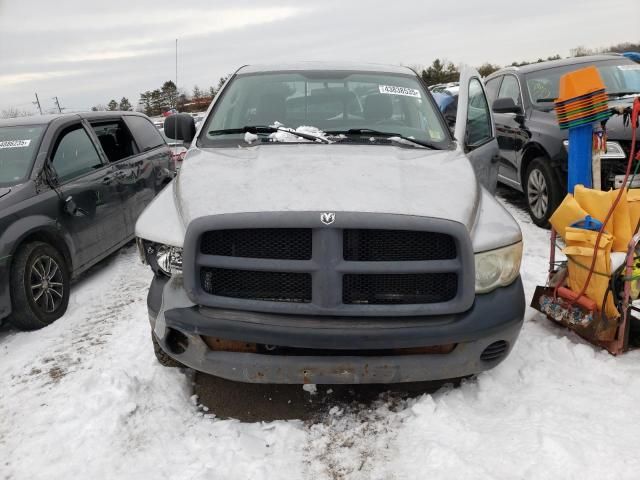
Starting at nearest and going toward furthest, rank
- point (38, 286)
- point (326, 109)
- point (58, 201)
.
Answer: point (326, 109)
point (38, 286)
point (58, 201)

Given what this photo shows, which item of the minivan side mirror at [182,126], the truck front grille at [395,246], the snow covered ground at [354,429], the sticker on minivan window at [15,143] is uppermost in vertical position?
the minivan side mirror at [182,126]

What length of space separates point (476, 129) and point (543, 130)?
8.52 ft

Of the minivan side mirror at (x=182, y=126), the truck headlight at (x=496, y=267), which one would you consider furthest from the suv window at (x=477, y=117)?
the minivan side mirror at (x=182, y=126)

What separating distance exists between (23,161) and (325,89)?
2.81 metres

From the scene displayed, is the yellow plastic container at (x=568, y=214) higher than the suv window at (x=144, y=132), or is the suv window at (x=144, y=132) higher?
the suv window at (x=144, y=132)

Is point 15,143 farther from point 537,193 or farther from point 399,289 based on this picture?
point 537,193

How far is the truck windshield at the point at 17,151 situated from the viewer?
14.7 feet

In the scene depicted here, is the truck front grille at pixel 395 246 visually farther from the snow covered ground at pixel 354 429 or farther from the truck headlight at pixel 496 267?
the snow covered ground at pixel 354 429

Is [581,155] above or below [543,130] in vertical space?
below

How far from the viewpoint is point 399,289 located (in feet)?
8.32

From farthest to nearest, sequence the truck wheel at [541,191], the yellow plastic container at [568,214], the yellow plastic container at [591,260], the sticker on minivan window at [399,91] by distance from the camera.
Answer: the truck wheel at [541,191]
the sticker on minivan window at [399,91]
the yellow plastic container at [568,214]
the yellow plastic container at [591,260]

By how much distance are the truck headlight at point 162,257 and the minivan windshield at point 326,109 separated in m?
1.05

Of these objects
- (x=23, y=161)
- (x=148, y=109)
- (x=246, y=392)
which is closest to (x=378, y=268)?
(x=246, y=392)

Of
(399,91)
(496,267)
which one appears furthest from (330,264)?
(399,91)
